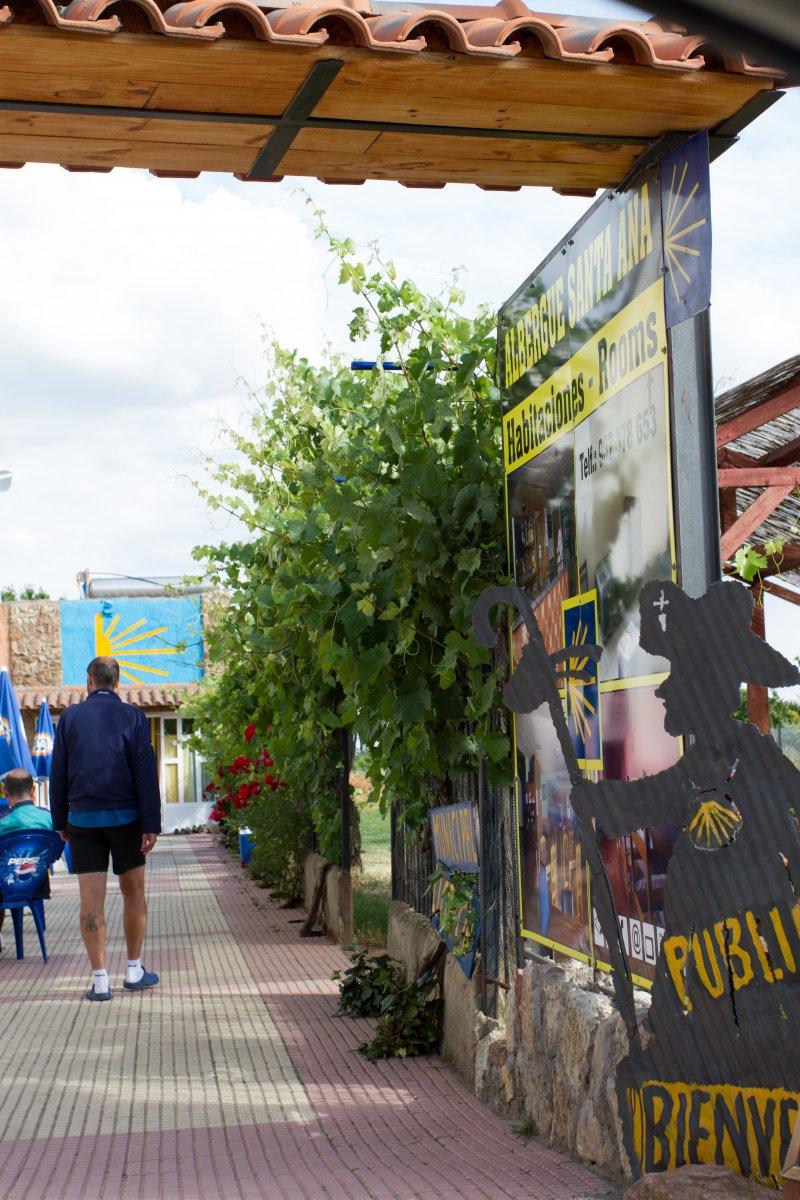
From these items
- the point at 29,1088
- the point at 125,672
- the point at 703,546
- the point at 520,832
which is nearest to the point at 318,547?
the point at 520,832

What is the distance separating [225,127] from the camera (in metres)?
4.04

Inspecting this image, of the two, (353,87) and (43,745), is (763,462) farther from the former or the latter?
(43,745)

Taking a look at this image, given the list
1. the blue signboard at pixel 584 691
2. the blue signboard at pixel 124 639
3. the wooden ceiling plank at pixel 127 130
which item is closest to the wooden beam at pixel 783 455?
the blue signboard at pixel 584 691

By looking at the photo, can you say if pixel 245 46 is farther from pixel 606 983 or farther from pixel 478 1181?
pixel 478 1181

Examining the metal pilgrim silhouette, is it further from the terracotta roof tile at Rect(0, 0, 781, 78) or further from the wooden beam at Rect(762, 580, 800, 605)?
the wooden beam at Rect(762, 580, 800, 605)

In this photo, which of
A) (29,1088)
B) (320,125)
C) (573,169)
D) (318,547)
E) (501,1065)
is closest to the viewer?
(320,125)

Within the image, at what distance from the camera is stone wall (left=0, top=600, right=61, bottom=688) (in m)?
31.6

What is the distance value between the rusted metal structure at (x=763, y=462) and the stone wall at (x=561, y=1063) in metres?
2.42

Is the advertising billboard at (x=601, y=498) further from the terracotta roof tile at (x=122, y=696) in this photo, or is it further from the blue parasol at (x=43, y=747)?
the terracotta roof tile at (x=122, y=696)

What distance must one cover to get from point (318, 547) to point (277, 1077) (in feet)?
8.28

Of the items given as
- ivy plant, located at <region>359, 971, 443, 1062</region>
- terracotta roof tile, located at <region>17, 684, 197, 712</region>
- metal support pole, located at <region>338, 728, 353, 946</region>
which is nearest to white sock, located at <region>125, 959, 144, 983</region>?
metal support pole, located at <region>338, 728, 353, 946</region>

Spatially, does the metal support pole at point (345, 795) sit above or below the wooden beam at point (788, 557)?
below

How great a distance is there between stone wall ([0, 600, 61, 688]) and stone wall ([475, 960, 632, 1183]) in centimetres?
2788

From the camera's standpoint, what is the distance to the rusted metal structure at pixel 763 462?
23.5 feet
